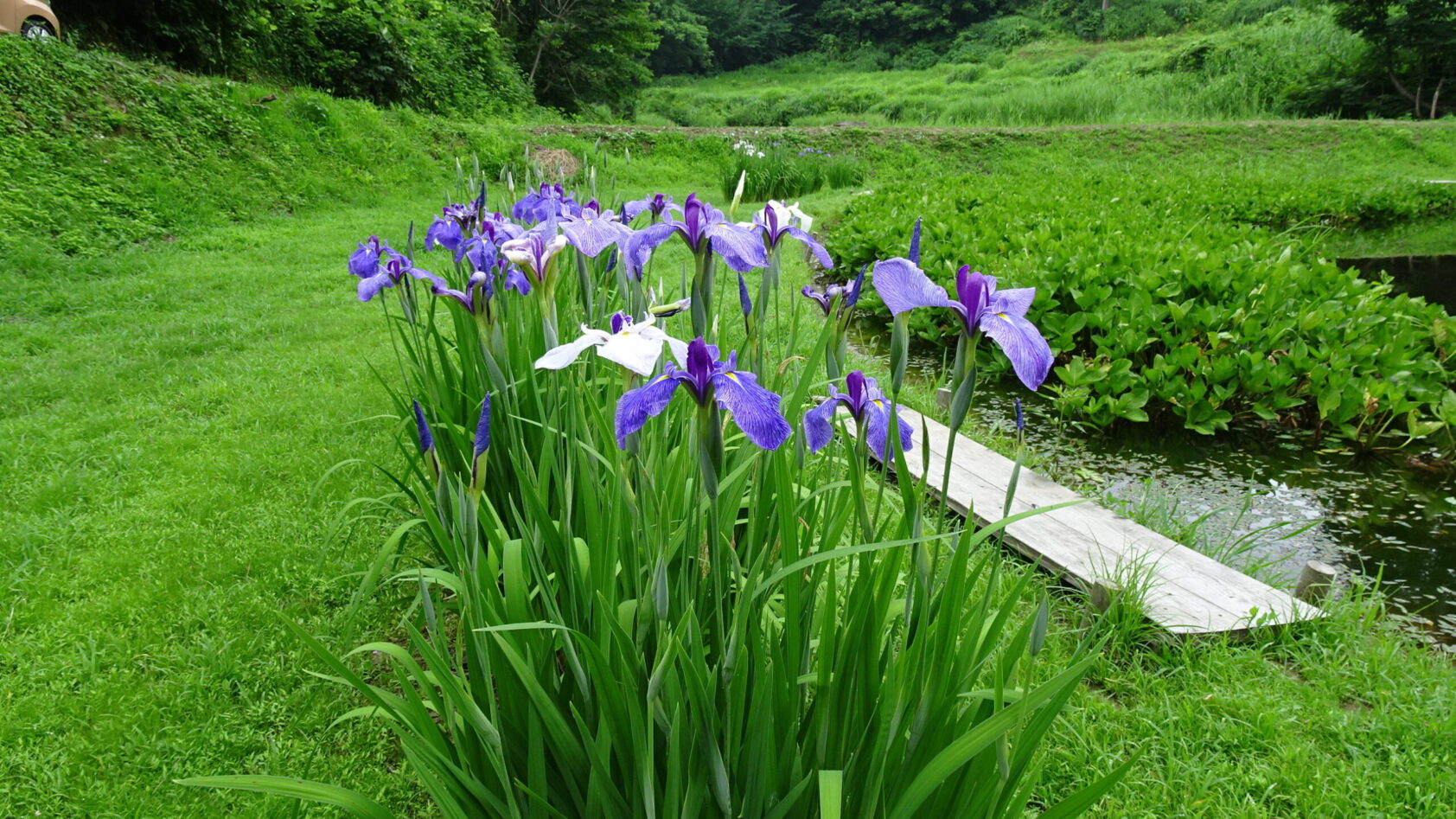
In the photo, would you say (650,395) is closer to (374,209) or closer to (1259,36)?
(374,209)

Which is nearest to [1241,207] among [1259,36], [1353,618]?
[1353,618]

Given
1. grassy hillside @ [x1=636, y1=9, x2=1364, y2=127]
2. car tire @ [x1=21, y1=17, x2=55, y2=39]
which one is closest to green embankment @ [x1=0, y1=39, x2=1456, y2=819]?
car tire @ [x1=21, y1=17, x2=55, y2=39]

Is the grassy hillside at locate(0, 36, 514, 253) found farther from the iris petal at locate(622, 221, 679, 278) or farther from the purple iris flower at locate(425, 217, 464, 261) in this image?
the iris petal at locate(622, 221, 679, 278)

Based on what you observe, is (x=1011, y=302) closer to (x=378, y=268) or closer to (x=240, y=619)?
(x=378, y=268)

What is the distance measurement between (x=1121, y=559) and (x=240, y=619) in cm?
250

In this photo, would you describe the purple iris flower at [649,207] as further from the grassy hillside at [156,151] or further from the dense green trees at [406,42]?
the dense green trees at [406,42]

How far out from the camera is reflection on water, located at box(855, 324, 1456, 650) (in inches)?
107

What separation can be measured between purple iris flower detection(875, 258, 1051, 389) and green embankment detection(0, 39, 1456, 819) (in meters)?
1.15

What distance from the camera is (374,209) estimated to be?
801 centimetres

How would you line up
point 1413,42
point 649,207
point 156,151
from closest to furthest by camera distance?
1. point 649,207
2. point 156,151
3. point 1413,42

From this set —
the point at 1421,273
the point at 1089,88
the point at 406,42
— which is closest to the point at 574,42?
the point at 406,42

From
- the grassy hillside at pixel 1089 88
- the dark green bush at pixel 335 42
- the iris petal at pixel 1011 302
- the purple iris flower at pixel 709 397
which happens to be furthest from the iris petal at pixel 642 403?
the grassy hillside at pixel 1089 88

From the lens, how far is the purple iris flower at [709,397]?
2.76 feet

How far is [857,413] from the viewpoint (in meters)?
1.09
